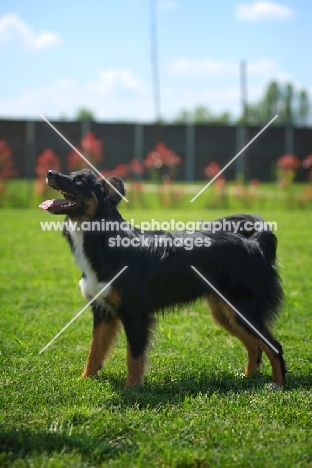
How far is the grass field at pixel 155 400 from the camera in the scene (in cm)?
308

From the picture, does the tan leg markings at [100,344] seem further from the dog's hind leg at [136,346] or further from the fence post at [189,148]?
the fence post at [189,148]

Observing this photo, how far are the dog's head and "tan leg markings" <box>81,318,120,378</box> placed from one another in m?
0.94

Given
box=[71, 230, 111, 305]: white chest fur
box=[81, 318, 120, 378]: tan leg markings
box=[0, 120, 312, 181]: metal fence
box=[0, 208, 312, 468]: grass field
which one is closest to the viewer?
box=[0, 208, 312, 468]: grass field

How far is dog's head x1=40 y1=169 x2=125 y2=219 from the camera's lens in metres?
4.27

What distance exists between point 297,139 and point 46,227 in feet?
50.7

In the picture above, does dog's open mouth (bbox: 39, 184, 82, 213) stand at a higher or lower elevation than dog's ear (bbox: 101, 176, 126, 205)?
lower

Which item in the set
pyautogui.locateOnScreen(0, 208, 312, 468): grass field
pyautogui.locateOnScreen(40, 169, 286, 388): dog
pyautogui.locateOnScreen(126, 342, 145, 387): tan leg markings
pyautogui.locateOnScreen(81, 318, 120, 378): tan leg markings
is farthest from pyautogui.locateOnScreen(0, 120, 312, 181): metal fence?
pyautogui.locateOnScreen(126, 342, 145, 387): tan leg markings

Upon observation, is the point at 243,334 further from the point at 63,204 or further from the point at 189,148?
the point at 189,148

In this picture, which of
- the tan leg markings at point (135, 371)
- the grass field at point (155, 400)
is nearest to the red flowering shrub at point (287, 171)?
the grass field at point (155, 400)

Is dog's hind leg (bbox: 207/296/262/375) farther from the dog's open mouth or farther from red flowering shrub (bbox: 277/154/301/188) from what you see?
red flowering shrub (bbox: 277/154/301/188)

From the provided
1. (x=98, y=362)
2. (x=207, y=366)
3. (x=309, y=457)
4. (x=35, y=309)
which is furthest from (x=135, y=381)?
(x=35, y=309)

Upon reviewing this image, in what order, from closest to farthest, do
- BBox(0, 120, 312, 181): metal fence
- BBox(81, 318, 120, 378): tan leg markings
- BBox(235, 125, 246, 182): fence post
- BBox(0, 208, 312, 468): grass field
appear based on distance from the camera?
BBox(0, 208, 312, 468): grass field → BBox(81, 318, 120, 378): tan leg markings → BBox(0, 120, 312, 181): metal fence → BBox(235, 125, 246, 182): fence post

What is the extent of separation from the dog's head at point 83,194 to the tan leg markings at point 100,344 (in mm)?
942

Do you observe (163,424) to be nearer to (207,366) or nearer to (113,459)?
(113,459)
